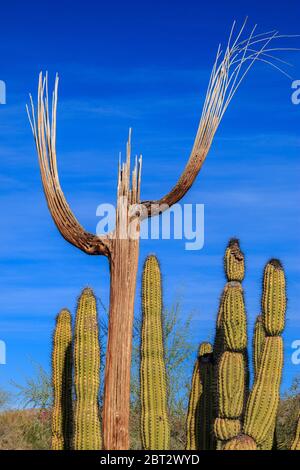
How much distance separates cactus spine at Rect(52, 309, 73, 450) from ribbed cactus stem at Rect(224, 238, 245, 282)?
2384 millimetres

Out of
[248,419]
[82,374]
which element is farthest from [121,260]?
[248,419]

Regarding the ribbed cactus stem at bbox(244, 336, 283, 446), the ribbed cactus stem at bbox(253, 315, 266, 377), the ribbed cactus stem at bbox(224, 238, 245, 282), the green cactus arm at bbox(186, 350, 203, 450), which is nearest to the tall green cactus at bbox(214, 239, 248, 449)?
the ribbed cactus stem at bbox(224, 238, 245, 282)

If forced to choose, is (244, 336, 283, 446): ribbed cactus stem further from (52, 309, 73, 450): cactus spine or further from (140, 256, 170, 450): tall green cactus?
(52, 309, 73, 450): cactus spine

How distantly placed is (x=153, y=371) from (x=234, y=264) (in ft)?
5.62

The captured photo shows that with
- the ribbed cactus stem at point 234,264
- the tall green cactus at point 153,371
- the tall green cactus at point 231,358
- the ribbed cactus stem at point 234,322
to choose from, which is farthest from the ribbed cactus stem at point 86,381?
the ribbed cactus stem at point 234,264

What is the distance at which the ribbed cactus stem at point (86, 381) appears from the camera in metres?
10.6

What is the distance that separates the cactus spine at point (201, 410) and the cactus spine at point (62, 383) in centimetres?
166

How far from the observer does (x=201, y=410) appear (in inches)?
468

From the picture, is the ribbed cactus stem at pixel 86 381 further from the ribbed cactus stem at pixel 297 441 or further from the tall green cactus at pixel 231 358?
the ribbed cactus stem at pixel 297 441

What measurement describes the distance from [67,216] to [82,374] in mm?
2124

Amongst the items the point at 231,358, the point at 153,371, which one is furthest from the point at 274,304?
the point at 153,371

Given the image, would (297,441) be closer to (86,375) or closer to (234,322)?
(234,322)

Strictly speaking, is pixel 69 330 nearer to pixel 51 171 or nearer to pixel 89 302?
pixel 89 302
